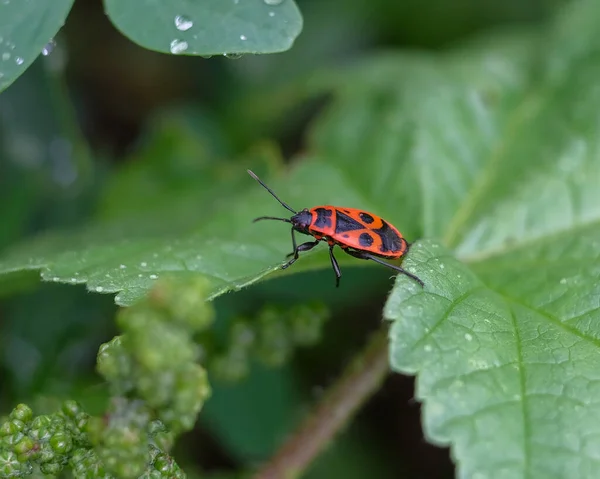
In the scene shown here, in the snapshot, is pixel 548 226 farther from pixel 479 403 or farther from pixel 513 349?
pixel 479 403

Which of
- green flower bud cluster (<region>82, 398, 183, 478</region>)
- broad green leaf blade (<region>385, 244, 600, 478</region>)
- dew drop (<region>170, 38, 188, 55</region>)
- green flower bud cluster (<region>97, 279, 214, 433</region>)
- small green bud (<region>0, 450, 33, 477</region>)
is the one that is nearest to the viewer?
green flower bud cluster (<region>97, 279, 214, 433</region>)

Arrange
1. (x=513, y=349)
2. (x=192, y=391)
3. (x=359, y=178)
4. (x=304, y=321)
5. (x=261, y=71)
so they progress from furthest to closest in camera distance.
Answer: (x=261, y=71), (x=359, y=178), (x=304, y=321), (x=513, y=349), (x=192, y=391)

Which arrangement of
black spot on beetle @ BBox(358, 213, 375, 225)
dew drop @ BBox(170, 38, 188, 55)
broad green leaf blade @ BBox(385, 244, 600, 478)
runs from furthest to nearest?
black spot on beetle @ BBox(358, 213, 375, 225) → dew drop @ BBox(170, 38, 188, 55) → broad green leaf blade @ BBox(385, 244, 600, 478)

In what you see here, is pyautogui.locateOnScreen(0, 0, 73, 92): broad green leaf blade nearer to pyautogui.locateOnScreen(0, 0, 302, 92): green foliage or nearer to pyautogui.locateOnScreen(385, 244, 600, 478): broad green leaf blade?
pyautogui.locateOnScreen(0, 0, 302, 92): green foliage

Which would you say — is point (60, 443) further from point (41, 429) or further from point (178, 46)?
point (178, 46)

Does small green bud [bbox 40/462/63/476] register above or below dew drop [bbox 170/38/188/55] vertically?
below

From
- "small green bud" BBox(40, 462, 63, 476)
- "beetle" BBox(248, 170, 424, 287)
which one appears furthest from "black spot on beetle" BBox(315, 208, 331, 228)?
"small green bud" BBox(40, 462, 63, 476)

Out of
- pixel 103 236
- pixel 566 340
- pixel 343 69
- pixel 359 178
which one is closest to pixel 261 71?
pixel 343 69

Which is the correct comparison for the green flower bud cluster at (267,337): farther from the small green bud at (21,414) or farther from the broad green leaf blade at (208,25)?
the broad green leaf blade at (208,25)
